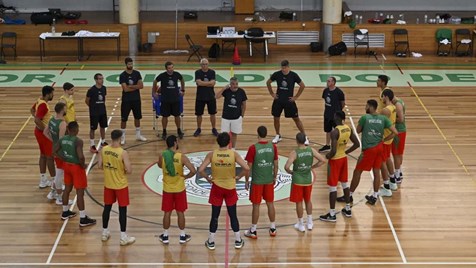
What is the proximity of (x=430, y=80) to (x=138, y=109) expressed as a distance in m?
9.59

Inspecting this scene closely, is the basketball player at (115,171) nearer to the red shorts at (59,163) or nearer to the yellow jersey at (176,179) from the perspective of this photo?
the yellow jersey at (176,179)

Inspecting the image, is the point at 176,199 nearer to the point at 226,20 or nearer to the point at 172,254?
the point at 172,254

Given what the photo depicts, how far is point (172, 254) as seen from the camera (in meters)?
11.3

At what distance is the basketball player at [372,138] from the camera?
12570mm

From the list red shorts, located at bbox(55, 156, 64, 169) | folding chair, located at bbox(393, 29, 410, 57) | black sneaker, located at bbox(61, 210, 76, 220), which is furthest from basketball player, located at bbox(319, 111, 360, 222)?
folding chair, located at bbox(393, 29, 410, 57)

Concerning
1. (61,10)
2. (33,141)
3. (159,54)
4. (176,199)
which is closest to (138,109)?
Result: (33,141)

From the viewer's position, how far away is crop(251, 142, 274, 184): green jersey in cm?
1127

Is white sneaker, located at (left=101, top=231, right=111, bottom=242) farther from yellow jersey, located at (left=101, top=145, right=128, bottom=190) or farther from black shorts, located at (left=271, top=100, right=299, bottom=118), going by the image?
black shorts, located at (left=271, top=100, right=299, bottom=118)

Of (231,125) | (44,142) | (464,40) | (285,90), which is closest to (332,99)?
(285,90)

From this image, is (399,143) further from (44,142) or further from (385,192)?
(44,142)

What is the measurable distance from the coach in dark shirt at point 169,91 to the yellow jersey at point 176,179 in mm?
4867

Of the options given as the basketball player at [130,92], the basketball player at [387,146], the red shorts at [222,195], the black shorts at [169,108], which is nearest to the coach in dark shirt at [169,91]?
the black shorts at [169,108]

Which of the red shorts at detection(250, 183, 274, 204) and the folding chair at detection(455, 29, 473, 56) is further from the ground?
the folding chair at detection(455, 29, 473, 56)

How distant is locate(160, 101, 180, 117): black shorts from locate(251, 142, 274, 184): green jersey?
16.5 feet
